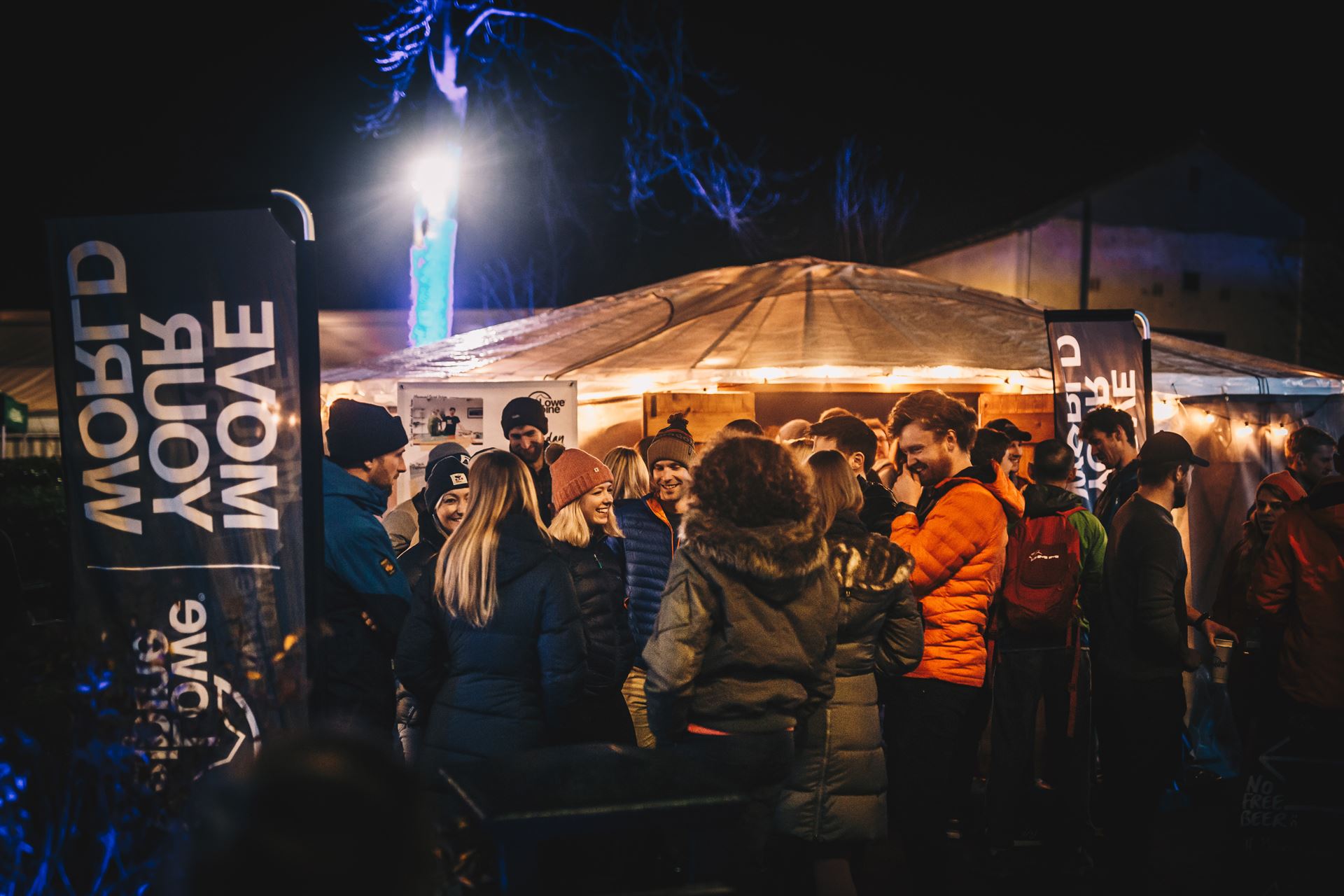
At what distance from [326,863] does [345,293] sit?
30324 millimetres

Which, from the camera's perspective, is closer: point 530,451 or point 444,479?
point 444,479

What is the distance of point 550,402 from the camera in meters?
7.37

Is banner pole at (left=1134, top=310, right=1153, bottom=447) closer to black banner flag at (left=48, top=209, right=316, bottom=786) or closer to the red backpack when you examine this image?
the red backpack

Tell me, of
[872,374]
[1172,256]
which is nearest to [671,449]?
[872,374]

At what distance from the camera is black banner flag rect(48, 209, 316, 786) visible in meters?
3.00

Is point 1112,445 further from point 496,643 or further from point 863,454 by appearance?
point 496,643

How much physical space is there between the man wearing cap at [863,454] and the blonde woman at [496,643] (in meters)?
1.72

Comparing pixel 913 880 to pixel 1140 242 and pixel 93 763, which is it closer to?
pixel 93 763

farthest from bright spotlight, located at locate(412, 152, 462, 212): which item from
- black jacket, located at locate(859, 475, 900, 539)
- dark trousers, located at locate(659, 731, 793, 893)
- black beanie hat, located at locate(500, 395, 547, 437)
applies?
dark trousers, located at locate(659, 731, 793, 893)

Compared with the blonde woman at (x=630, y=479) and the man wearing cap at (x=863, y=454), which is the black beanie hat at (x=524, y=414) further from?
the man wearing cap at (x=863, y=454)

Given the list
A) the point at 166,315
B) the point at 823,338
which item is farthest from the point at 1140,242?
the point at 166,315

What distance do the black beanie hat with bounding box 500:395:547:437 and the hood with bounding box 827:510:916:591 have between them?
3.66 metres

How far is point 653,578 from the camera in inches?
168

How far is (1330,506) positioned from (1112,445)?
156 centimetres
